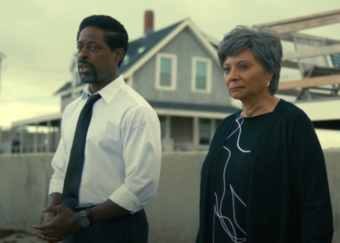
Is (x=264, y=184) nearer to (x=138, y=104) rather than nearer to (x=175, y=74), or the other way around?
(x=138, y=104)

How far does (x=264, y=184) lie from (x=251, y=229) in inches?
7.5

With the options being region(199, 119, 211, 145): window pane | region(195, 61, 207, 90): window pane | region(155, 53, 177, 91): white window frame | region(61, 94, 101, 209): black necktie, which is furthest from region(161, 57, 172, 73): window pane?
region(61, 94, 101, 209): black necktie

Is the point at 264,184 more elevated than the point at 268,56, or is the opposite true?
the point at 268,56

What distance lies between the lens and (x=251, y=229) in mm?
2605

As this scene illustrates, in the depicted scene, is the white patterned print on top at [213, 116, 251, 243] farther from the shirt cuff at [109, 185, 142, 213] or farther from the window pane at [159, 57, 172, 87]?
the window pane at [159, 57, 172, 87]

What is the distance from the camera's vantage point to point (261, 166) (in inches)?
103

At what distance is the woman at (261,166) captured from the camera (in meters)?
2.55

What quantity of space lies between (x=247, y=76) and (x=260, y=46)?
143 millimetres

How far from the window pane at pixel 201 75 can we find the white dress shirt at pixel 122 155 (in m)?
29.4

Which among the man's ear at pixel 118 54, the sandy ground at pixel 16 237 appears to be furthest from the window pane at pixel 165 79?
the man's ear at pixel 118 54

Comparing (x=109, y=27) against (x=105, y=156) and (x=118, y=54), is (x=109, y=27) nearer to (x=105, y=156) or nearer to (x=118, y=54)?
(x=118, y=54)

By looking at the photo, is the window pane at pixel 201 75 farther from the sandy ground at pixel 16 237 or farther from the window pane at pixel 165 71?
the sandy ground at pixel 16 237

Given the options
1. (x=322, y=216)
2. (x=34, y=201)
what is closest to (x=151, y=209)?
(x=34, y=201)

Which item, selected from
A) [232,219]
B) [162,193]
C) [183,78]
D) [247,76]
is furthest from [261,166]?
[183,78]
